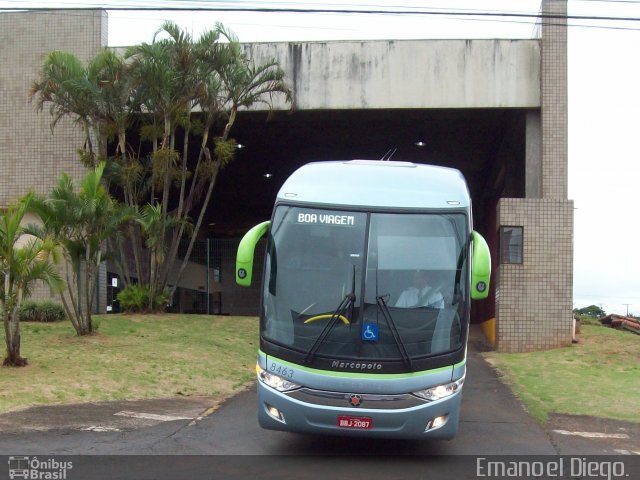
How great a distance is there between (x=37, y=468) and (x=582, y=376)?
10.8m

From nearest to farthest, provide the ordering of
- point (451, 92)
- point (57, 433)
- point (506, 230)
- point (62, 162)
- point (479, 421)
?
1. point (57, 433)
2. point (479, 421)
3. point (506, 230)
4. point (451, 92)
5. point (62, 162)

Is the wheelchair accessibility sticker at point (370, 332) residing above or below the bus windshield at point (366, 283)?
below

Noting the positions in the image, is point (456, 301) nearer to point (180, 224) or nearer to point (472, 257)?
point (472, 257)

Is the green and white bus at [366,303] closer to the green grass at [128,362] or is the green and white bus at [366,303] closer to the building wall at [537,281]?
the green grass at [128,362]

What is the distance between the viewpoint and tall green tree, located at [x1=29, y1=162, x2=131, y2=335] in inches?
599

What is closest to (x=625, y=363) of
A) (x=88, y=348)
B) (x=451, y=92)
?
Answer: (x=451, y=92)

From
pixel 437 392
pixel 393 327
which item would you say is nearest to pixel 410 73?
pixel 393 327

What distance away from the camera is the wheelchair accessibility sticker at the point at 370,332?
26.0ft

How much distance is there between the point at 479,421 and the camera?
1077 centimetres

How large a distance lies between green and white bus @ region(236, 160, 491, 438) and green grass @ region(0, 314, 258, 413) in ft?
16.0

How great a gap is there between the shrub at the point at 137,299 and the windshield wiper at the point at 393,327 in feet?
47.2

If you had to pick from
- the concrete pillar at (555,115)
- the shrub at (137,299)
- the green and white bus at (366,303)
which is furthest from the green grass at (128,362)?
the concrete pillar at (555,115)

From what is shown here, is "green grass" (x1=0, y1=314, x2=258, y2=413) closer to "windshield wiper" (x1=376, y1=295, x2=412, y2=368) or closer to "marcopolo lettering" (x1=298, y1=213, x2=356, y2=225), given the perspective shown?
"marcopolo lettering" (x1=298, y1=213, x2=356, y2=225)

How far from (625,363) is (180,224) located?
1206 centimetres
